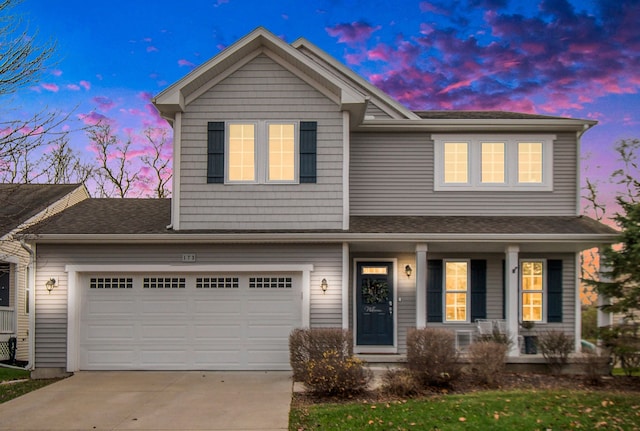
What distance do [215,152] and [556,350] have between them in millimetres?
8048

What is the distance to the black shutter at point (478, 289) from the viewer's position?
13039 mm

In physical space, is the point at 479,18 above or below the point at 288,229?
above

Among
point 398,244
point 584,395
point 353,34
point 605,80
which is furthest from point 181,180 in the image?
point 605,80

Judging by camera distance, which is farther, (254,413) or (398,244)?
(398,244)

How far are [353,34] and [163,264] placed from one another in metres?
8.72

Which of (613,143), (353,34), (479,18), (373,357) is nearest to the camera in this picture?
(373,357)

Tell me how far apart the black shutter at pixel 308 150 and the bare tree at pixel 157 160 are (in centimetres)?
1807

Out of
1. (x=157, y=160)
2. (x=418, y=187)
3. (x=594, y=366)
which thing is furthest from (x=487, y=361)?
(x=157, y=160)

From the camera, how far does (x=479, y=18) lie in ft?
49.6

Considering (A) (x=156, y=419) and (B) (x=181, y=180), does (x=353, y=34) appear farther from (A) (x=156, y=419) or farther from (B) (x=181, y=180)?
(A) (x=156, y=419)

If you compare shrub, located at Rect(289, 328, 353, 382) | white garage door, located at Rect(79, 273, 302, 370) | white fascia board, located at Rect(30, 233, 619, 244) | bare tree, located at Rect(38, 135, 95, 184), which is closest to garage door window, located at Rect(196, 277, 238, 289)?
white garage door, located at Rect(79, 273, 302, 370)

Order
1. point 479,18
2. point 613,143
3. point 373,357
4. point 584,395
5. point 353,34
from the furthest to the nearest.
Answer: point 613,143 < point 353,34 < point 479,18 < point 373,357 < point 584,395

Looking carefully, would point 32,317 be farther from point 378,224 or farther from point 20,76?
point 378,224

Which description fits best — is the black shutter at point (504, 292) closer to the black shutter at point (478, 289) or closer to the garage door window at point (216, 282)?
the black shutter at point (478, 289)
